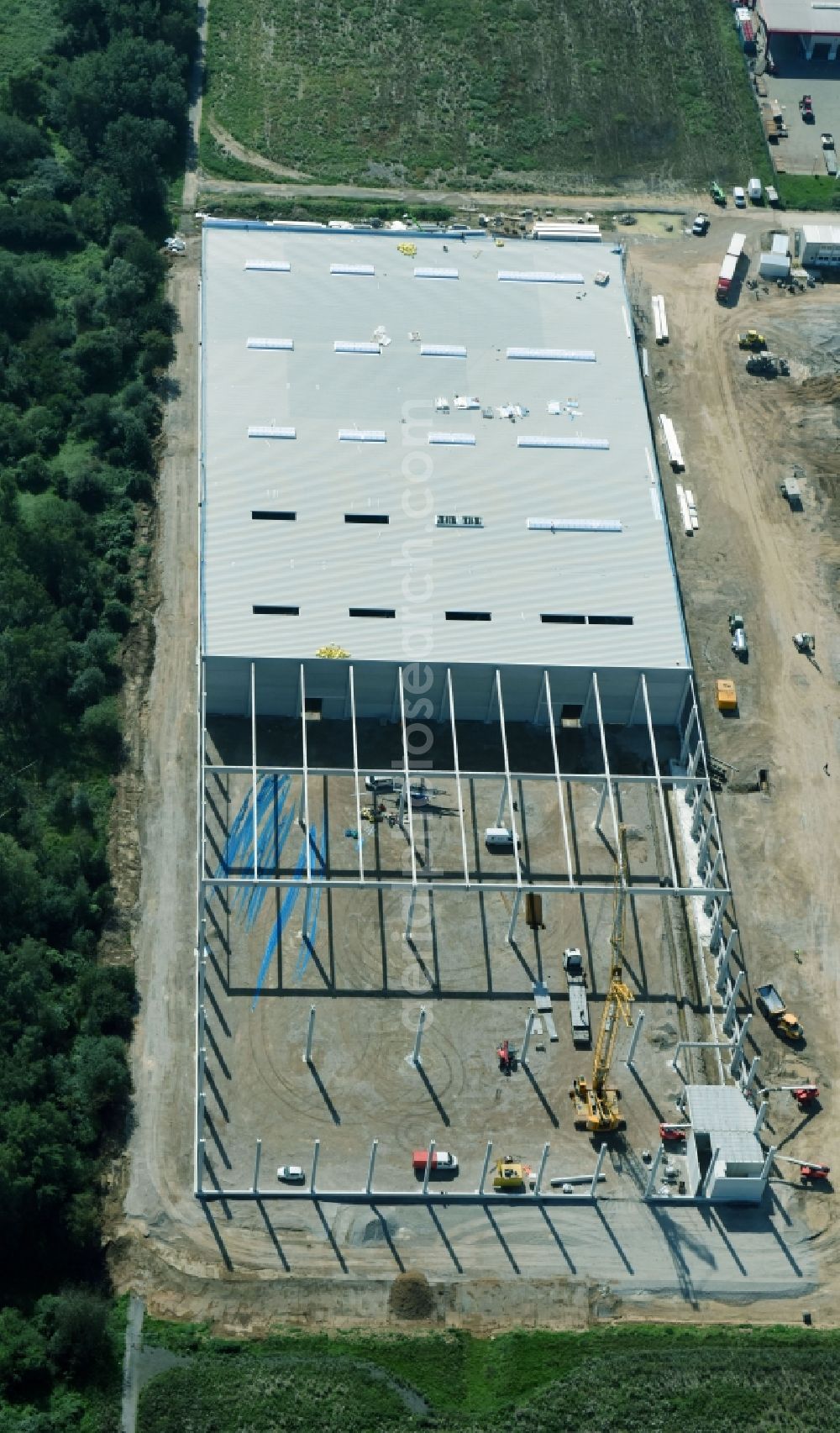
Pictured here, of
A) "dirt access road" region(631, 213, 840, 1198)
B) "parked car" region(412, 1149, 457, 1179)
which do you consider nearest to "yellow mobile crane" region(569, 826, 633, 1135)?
"parked car" region(412, 1149, 457, 1179)

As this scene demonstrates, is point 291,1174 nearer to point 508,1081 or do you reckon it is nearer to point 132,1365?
point 132,1365

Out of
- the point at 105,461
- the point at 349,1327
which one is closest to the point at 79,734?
the point at 105,461

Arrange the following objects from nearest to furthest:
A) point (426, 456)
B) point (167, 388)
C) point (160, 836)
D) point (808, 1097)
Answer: point (808, 1097) → point (160, 836) → point (426, 456) → point (167, 388)

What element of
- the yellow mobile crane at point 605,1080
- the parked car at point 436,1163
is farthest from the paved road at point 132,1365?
the yellow mobile crane at point 605,1080

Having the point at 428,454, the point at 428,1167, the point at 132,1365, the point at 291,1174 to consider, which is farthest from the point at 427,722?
the point at 132,1365

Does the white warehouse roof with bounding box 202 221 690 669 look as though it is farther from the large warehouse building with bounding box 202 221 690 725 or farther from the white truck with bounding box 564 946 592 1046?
the white truck with bounding box 564 946 592 1046

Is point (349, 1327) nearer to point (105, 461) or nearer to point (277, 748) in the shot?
point (277, 748)

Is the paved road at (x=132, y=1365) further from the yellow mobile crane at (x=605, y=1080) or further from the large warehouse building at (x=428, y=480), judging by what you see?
the large warehouse building at (x=428, y=480)
